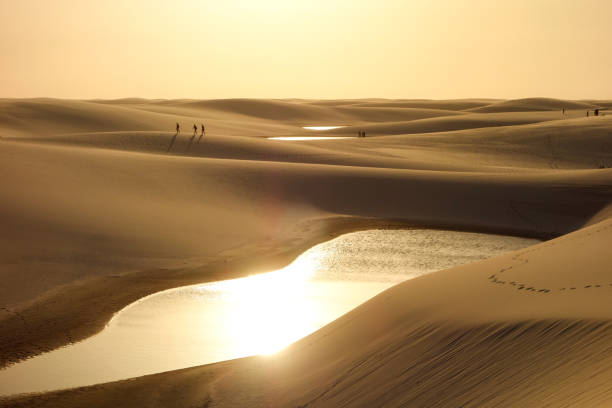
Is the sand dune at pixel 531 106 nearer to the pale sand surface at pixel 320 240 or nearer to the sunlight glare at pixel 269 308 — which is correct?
the pale sand surface at pixel 320 240

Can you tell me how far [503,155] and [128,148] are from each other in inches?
896

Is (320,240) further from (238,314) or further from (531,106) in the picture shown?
(531,106)

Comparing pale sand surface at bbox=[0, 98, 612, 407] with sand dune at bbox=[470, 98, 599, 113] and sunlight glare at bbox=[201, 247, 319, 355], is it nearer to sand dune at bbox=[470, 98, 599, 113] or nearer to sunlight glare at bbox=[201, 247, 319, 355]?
sunlight glare at bbox=[201, 247, 319, 355]

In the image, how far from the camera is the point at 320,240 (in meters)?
21.5

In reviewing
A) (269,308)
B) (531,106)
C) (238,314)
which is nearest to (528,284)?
(269,308)

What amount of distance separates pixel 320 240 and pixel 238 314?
753 cm

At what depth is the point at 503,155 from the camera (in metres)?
46.1

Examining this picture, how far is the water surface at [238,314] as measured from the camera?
36.8 feet

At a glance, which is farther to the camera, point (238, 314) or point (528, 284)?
point (238, 314)

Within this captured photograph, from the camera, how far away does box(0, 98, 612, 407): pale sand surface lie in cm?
758

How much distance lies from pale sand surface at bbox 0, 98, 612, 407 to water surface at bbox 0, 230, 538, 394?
56cm

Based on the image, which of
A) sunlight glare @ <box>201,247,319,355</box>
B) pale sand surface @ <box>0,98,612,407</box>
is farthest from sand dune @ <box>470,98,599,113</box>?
sunlight glare @ <box>201,247,319,355</box>

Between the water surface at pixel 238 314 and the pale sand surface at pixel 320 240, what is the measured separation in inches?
22.1

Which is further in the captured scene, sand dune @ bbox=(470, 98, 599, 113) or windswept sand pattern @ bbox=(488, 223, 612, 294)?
sand dune @ bbox=(470, 98, 599, 113)
